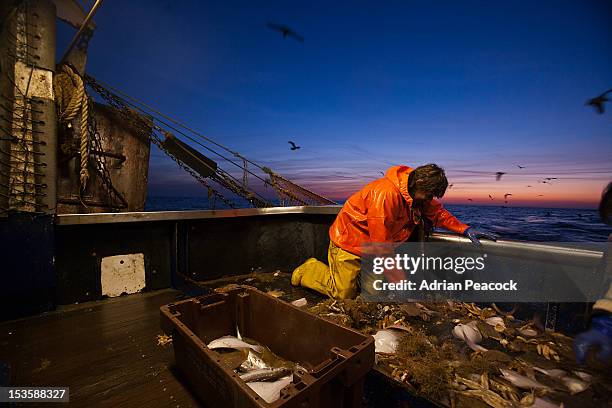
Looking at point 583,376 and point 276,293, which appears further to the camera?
point 276,293

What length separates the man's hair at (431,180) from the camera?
9.95 ft

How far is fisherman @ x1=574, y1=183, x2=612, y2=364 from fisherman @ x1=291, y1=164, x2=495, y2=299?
1.05 metres

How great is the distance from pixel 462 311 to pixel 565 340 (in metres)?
0.86

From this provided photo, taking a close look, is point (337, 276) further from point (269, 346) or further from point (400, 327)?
point (269, 346)

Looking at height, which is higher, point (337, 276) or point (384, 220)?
point (384, 220)

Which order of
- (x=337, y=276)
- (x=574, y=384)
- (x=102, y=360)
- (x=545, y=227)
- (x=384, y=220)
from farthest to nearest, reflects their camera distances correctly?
1. (x=545, y=227)
2. (x=337, y=276)
3. (x=384, y=220)
4. (x=102, y=360)
5. (x=574, y=384)

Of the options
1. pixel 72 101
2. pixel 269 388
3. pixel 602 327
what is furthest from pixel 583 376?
pixel 72 101

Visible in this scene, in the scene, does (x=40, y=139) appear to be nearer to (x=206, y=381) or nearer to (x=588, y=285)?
(x=206, y=381)

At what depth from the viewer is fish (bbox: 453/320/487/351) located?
2.36m

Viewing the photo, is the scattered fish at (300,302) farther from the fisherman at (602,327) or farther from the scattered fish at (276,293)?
the fisherman at (602,327)

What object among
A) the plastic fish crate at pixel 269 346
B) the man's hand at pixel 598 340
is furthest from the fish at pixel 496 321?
the plastic fish crate at pixel 269 346

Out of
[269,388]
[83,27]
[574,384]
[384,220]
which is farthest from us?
[83,27]

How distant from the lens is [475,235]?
3010mm

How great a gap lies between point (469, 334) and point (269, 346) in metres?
1.87
